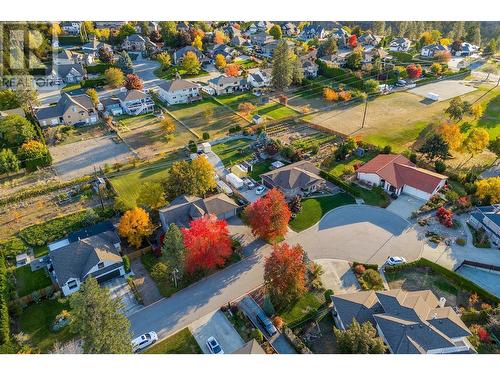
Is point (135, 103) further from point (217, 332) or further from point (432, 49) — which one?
point (432, 49)

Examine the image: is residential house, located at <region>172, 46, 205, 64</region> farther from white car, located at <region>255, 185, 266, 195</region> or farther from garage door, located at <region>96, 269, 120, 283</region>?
garage door, located at <region>96, 269, 120, 283</region>

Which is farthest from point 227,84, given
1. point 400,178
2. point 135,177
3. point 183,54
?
point 400,178

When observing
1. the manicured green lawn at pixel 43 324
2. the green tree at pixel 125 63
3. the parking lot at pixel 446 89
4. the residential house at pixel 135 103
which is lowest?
the manicured green lawn at pixel 43 324

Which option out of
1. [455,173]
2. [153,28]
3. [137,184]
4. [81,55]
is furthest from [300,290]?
[153,28]

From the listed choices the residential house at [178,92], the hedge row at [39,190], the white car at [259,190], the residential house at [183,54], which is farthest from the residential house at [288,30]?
the hedge row at [39,190]

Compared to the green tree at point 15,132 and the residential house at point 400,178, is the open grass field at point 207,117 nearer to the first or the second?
the green tree at point 15,132

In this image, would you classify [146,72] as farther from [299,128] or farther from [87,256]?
[87,256]

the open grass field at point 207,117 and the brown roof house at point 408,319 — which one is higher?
the open grass field at point 207,117
